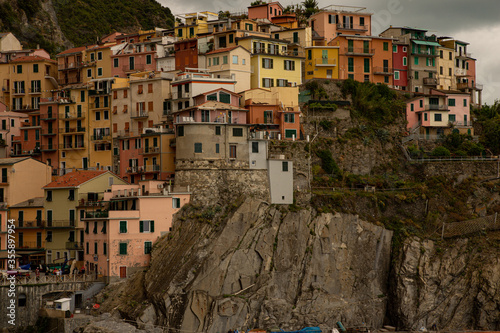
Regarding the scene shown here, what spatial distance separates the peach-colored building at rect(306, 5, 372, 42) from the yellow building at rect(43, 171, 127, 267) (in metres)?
35.9

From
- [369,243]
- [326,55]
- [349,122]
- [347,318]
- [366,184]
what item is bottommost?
[347,318]

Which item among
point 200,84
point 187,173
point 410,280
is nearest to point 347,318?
point 410,280

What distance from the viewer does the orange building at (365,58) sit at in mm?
100875

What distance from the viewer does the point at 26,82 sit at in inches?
4173

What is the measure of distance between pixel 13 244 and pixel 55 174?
14.0 m

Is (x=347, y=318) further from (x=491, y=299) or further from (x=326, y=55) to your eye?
(x=326, y=55)

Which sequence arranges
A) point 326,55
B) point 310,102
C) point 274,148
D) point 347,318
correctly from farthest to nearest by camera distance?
point 326,55, point 310,102, point 274,148, point 347,318

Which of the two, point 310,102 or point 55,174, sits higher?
point 310,102

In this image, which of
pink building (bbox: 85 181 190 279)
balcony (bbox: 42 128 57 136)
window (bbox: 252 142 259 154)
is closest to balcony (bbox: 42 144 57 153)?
balcony (bbox: 42 128 57 136)

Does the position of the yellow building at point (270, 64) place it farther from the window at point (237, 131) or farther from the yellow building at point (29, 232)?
the yellow building at point (29, 232)

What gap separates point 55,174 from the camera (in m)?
95.0

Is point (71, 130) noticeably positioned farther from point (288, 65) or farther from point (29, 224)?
point (288, 65)

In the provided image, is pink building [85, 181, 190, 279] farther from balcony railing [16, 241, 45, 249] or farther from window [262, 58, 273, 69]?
window [262, 58, 273, 69]

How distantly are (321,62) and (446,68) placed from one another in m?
20.4
